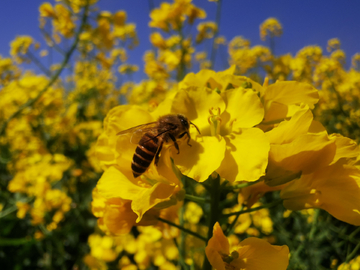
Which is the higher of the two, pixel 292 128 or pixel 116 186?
pixel 292 128

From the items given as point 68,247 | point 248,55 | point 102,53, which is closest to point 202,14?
point 102,53

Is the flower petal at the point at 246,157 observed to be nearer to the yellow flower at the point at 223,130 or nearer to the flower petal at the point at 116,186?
the yellow flower at the point at 223,130

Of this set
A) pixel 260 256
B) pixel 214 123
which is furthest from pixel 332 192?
pixel 214 123

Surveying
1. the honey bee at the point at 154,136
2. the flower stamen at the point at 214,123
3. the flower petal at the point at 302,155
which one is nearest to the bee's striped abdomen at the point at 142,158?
the honey bee at the point at 154,136

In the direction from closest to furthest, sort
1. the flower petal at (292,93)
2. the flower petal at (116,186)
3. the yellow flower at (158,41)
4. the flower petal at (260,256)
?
the flower petal at (260,256)
the flower petal at (116,186)
the flower petal at (292,93)
the yellow flower at (158,41)

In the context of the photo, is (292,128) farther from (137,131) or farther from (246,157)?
(137,131)

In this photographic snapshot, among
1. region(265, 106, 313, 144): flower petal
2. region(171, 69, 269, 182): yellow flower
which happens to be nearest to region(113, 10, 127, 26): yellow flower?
region(171, 69, 269, 182): yellow flower

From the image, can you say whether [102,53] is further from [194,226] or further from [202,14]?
[194,226]
